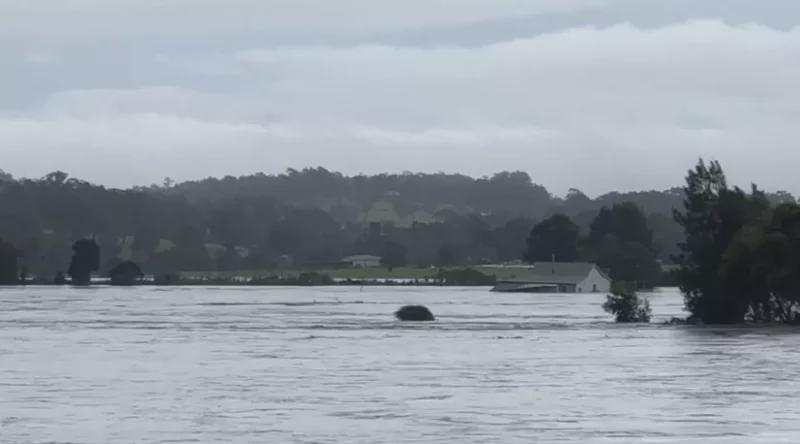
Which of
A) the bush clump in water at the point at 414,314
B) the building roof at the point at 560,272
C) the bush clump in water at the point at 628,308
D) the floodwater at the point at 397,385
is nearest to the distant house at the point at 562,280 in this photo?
the building roof at the point at 560,272

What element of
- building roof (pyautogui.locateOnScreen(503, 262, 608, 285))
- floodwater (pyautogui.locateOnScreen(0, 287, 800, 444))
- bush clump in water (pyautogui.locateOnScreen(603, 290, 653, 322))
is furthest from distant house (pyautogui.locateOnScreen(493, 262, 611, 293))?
floodwater (pyautogui.locateOnScreen(0, 287, 800, 444))

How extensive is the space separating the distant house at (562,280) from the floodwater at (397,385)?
361ft

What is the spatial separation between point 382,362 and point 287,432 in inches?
784

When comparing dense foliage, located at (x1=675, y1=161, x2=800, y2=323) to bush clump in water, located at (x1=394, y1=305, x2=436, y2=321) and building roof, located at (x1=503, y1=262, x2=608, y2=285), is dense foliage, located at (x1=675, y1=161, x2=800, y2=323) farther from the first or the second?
building roof, located at (x1=503, y1=262, x2=608, y2=285)

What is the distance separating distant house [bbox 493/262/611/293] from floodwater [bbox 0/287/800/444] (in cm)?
11009

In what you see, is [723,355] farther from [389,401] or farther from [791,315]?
[791,315]

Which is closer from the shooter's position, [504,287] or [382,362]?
[382,362]

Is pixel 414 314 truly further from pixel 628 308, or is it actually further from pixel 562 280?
pixel 562 280

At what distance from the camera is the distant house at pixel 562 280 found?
188625mm

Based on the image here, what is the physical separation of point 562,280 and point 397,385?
148328mm

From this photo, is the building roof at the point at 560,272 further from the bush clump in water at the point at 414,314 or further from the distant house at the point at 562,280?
the bush clump in water at the point at 414,314

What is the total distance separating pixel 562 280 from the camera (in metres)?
190

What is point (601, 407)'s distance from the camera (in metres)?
36.9

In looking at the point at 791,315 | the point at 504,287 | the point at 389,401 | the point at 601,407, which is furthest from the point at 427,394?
the point at 504,287
